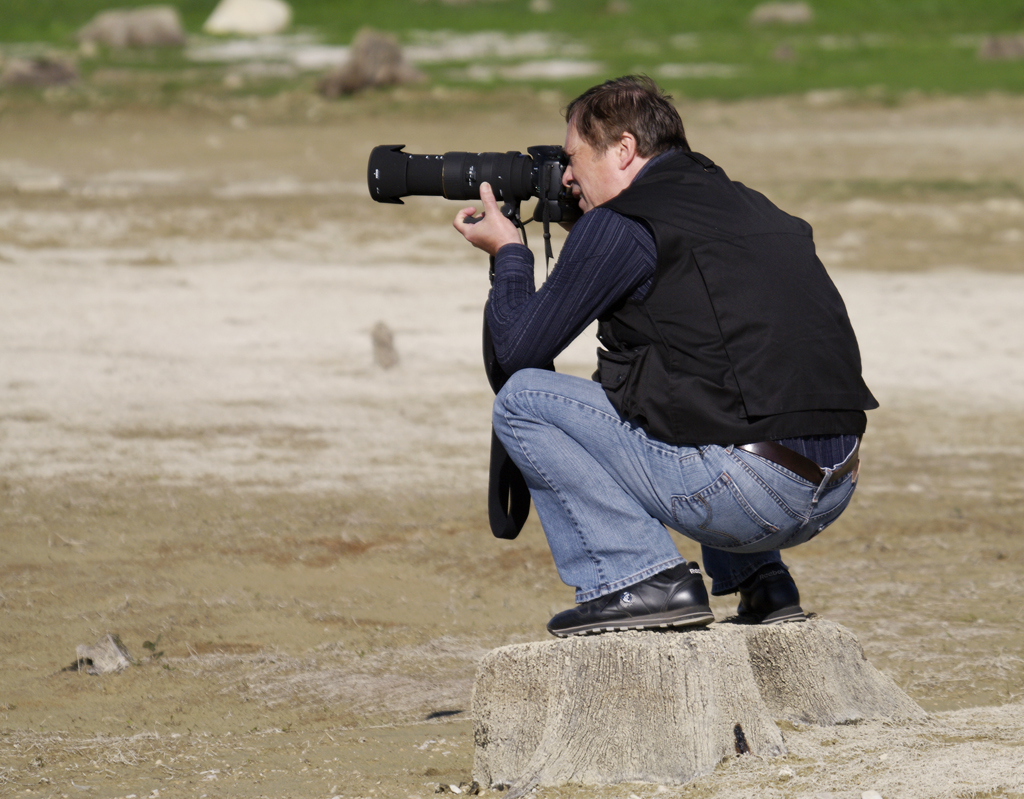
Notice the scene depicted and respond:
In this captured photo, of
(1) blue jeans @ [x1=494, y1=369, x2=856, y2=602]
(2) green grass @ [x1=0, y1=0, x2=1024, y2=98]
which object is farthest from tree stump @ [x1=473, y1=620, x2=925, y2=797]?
(2) green grass @ [x1=0, y1=0, x2=1024, y2=98]

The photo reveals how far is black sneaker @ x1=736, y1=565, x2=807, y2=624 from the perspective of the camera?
128 inches

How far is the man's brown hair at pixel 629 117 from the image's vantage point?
2.90 meters

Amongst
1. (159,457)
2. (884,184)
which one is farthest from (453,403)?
(884,184)

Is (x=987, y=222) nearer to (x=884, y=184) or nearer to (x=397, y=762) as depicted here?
(x=884, y=184)

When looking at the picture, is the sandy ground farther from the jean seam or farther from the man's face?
the man's face

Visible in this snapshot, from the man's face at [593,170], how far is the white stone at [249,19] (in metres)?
27.3

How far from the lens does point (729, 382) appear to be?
9.00 ft

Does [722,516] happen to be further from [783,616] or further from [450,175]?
[450,175]

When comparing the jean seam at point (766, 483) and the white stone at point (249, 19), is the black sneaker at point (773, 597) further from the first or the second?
the white stone at point (249, 19)

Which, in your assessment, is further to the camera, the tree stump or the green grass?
the green grass

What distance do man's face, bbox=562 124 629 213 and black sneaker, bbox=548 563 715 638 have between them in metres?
0.84

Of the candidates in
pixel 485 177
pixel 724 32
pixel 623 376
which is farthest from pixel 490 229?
pixel 724 32

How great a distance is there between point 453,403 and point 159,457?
1.57 meters

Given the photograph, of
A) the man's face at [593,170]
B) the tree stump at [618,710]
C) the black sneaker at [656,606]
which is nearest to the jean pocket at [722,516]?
the black sneaker at [656,606]
